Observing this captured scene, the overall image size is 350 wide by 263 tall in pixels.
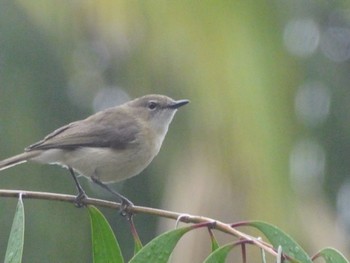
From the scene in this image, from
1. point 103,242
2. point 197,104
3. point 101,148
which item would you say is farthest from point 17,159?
point 197,104

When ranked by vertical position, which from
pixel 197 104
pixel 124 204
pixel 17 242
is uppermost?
pixel 17 242

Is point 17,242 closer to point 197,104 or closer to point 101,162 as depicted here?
point 101,162

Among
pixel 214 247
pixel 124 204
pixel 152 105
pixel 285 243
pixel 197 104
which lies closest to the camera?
pixel 285 243

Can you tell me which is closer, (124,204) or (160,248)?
(160,248)

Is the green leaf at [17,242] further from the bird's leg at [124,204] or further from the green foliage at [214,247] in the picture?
the bird's leg at [124,204]

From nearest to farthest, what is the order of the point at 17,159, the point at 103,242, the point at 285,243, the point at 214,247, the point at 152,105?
the point at 285,243, the point at 214,247, the point at 103,242, the point at 17,159, the point at 152,105

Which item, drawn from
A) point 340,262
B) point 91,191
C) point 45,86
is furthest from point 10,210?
point 340,262

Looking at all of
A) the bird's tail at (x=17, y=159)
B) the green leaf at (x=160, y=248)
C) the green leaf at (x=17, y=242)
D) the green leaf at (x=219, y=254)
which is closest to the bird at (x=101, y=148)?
the bird's tail at (x=17, y=159)

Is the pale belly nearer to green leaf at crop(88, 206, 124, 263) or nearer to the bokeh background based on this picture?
green leaf at crop(88, 206, 124, 263)
